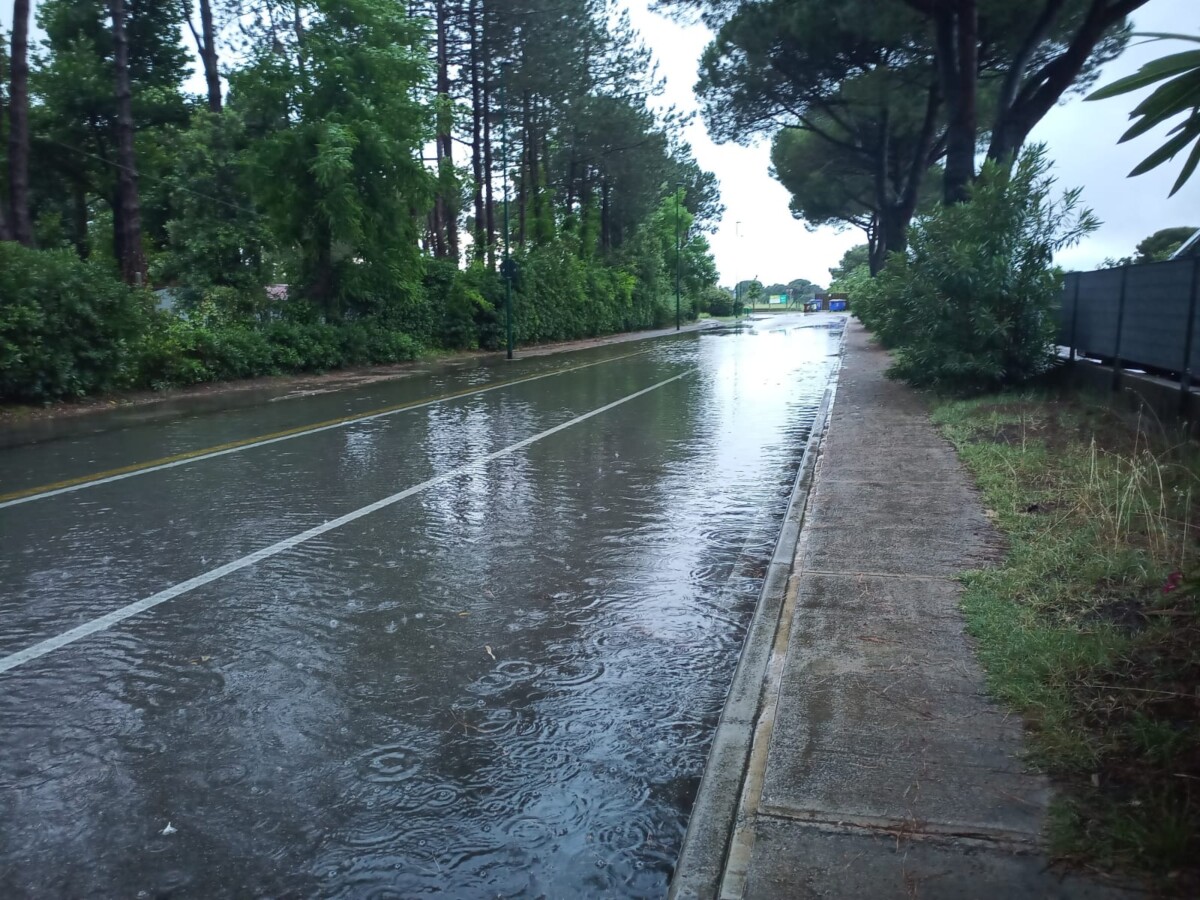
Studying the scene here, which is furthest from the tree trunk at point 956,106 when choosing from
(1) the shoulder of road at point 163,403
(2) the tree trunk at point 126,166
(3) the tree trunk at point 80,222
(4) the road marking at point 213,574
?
(3) the tree trunk at point 80,222

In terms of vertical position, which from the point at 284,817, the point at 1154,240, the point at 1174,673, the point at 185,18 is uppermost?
the point at 185,18

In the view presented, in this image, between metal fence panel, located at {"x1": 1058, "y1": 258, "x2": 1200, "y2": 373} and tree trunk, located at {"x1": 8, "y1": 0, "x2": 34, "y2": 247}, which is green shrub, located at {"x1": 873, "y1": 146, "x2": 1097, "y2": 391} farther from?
tree trunk, located at {"x1": 8, "y1": 0, "x2": 34, "y2": 247}

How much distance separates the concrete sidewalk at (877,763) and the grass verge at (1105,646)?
0.14 meters

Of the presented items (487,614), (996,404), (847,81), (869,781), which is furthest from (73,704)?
(847,81)

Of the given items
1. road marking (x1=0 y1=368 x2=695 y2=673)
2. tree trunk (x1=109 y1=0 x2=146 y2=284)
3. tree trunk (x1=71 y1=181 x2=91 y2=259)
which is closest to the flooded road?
road marking (x1=0 y1=368 x2=695 y2=673)

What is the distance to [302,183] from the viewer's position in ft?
79.7

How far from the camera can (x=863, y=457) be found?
1027 centimetres

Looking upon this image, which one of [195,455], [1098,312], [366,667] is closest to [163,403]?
[195,455]

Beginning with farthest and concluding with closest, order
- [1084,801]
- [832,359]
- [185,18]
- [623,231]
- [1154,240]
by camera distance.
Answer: [623,231]
[185,18]
[1154,240]
[832,359]
[1084,801]

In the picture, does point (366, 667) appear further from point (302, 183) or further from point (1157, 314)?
point (302, 183)

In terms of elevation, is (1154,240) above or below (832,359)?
above

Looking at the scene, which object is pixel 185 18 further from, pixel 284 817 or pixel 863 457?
pixel 284 817

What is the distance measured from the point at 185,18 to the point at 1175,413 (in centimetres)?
4000

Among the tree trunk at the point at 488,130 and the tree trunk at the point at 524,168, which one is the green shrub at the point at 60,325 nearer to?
the tree trunk at the point at 488,130
